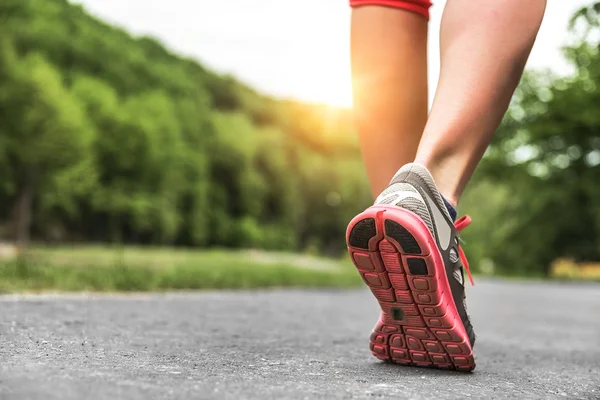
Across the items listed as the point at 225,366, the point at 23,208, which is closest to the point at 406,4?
the point at 225,366

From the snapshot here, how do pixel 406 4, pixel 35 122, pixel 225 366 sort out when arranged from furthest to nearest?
pixel 35 122
pixel 406 4
pixel 225 366

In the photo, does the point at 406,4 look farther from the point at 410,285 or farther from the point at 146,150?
the point at 146,150

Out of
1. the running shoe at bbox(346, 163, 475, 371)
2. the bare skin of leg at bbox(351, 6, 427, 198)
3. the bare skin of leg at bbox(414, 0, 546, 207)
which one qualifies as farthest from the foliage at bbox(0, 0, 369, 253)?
the running shoe at bbox(346, 163, 475, 371)

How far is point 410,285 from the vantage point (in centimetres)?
143

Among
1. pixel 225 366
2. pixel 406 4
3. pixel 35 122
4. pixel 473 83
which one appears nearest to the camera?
pixel 225 366

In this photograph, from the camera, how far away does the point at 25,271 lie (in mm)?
5035

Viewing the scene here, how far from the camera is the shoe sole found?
140 cm

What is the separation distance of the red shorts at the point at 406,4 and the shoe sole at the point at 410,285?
683 mm

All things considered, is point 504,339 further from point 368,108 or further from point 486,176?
point 486,176

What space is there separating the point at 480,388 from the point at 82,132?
2064 centimetres

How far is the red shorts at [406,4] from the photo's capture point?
6.14 ft

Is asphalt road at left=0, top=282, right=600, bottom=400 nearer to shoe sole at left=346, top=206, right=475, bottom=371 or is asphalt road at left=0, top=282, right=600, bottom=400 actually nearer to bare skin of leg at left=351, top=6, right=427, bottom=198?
shoe sole at left=346, top=206, right=475, bottom=371

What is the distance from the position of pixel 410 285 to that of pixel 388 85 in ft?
2.15

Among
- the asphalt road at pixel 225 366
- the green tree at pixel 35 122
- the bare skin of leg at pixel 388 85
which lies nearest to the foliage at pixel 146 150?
the green tree at pixel 35 122
